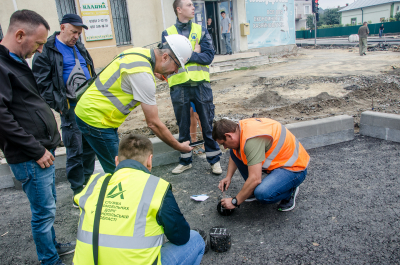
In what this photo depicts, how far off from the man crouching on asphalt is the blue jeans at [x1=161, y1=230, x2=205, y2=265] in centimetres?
94

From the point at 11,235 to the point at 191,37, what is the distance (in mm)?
3146

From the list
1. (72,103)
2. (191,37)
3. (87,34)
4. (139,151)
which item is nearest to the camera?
(139,151)

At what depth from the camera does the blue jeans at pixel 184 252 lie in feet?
6.22

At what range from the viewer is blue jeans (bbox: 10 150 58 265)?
226 centimetres

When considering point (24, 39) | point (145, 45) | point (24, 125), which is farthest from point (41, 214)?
point (145, 45)

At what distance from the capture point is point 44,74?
11.3ft

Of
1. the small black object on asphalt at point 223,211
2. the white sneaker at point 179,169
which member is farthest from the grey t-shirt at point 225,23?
the small black object on asphalt at point 223,211

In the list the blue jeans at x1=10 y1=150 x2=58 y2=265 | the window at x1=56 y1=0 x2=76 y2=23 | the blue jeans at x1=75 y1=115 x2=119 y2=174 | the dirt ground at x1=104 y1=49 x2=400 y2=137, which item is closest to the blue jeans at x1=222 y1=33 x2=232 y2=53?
the dirt ground at x1=104 y1=49 x2=400 y2=137

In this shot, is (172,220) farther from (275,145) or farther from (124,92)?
(275,145)

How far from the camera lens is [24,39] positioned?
2193 millimetres

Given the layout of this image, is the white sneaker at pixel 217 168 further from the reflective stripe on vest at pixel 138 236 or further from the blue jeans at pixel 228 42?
the blue jeans at pixel 228 42

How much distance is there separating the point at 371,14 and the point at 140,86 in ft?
216

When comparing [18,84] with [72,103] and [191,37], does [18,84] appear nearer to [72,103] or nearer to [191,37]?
[72,103]

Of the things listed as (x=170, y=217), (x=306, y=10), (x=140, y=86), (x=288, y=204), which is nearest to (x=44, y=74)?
(x=140, y=86)
